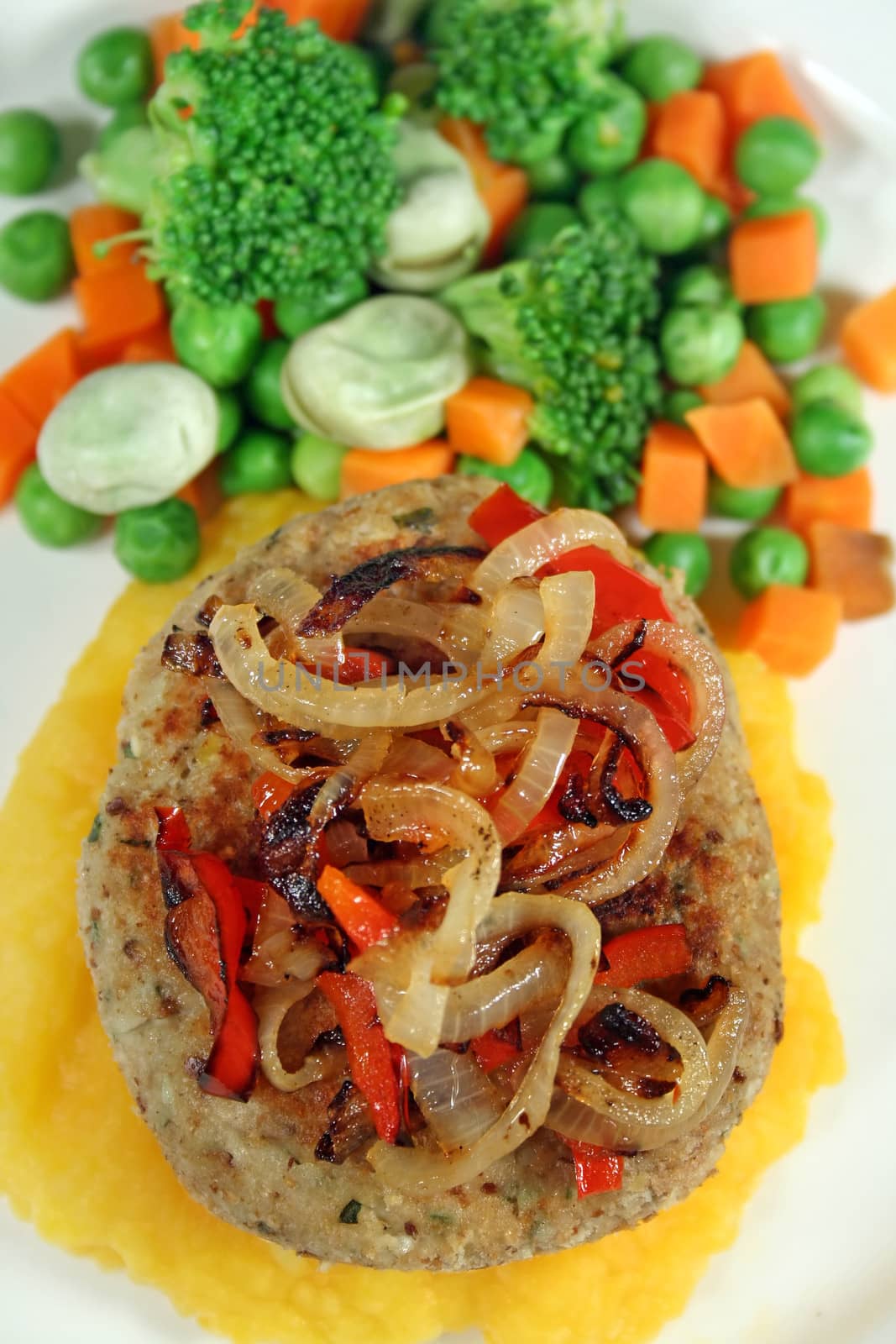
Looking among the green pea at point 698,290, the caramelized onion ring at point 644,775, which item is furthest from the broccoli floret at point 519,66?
the caramelized onion ring at point 644,775

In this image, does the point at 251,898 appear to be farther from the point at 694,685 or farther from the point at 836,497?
the point at 836,497

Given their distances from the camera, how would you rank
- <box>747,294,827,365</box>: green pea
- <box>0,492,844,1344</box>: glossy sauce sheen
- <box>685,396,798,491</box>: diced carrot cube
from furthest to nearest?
<box>747,294,827,365</box>: green pea
<box>685,396,798,491</box>: diced carrot cube
<box>0,492,844,1344</box>: glossy sauce sheen

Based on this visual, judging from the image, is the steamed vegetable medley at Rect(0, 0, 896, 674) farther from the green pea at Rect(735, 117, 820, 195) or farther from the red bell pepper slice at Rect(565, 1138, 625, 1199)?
the red bell pepper slice at Rect(565, 1138, 625, 1199)

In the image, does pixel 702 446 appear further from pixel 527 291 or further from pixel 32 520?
pixel 32 520

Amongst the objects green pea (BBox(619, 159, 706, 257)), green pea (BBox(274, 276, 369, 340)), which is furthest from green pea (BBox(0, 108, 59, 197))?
green pea (BBox(619, 159, 706, 257))

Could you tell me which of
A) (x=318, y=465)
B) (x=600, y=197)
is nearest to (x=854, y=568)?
(x=600, y=197)

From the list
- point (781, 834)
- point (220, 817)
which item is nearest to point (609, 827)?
point (220, 817)

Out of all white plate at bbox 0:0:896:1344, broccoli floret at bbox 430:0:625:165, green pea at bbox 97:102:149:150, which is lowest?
white plate at bbox 0:0:896:1344
